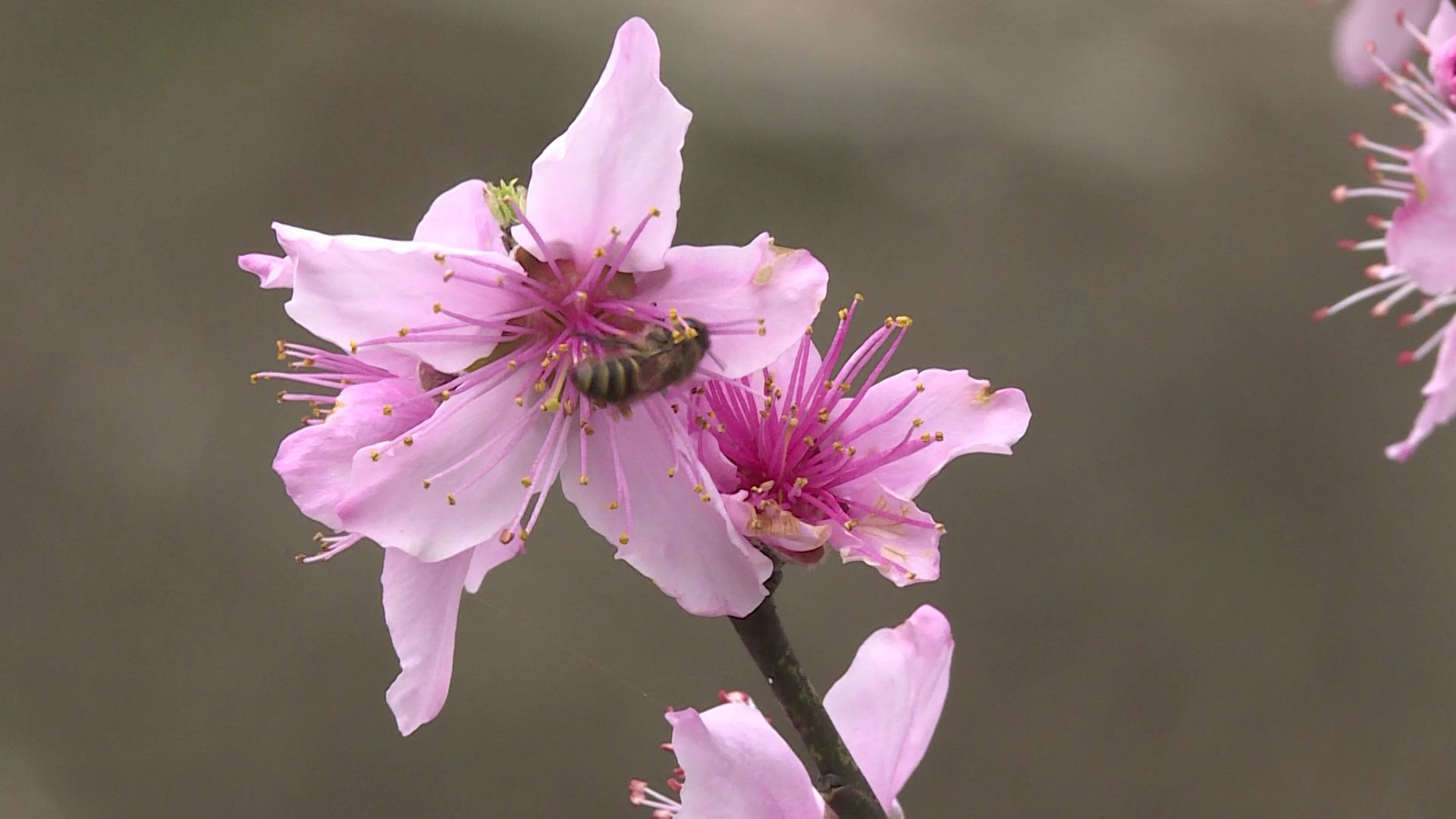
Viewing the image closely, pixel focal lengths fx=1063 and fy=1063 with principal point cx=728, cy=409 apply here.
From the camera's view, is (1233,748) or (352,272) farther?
(1233,748)

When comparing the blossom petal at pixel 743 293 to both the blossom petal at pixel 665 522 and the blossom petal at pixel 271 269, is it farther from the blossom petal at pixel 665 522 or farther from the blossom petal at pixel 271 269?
the blossom petal at pixel 271 269

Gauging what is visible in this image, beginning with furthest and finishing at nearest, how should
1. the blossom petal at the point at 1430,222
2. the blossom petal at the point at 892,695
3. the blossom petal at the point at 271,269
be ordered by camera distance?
the blossom petal at the point at 892,695 → the blossom petal at the point at 271,269 → the blossom petal at the point at 1430,222

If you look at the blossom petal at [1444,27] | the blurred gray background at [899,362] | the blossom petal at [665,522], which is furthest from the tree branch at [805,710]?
the blurred gray background at [899,362]

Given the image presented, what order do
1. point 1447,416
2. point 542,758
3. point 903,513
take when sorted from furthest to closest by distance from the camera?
point 542,758
point 903,513
point 1447,416

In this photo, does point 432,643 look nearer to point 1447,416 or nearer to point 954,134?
point 1447,416

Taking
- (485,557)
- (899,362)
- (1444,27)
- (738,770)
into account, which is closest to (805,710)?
(738,770)

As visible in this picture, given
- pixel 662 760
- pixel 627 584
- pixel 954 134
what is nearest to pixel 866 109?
pixel 954 134

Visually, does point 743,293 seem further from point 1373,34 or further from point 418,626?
point 1373,34

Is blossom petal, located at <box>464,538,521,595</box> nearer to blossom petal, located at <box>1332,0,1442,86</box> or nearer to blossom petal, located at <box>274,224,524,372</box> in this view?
blossom petal, located at <box>274,224,524,372</box>
